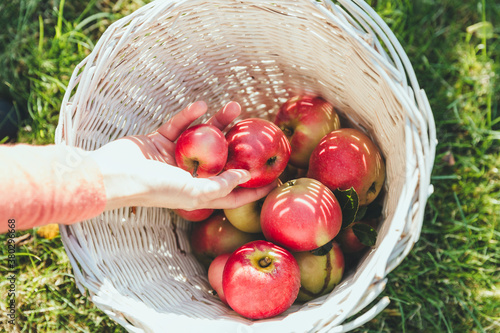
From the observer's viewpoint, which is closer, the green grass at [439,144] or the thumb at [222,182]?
the thumb at [222,182]

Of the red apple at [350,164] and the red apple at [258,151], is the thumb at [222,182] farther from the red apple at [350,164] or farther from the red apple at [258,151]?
the red apple at [350,164]

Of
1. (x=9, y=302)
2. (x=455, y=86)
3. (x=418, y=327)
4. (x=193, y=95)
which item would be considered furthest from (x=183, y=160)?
(x=455, y=86)

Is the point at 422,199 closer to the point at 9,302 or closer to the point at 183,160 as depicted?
the point at 183,160

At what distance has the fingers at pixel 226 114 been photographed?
1.38m

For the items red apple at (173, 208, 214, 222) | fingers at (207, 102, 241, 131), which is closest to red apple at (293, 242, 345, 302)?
red apple at (173, 208, 214, 222)

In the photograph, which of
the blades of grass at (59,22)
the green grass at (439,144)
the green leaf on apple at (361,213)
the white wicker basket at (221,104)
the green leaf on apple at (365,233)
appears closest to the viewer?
the white wicker basket at (221,104)

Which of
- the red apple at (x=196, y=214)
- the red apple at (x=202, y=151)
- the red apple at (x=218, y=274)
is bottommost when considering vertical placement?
the red apple at (x=218, y=274)

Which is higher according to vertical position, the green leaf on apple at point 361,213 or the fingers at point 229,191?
the fingers at point 229,191

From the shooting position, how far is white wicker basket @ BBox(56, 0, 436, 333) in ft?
3.32

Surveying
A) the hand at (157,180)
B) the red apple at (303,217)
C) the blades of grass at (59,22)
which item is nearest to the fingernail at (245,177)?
the hand at (157,180)

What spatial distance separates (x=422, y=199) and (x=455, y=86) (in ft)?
3.52

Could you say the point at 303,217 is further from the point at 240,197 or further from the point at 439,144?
the point at 439,144

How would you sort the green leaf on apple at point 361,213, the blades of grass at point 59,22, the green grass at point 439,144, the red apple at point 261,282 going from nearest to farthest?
the red apple at point 261,282, the green leaf on apple at point 361,213, the green grass at point 439,144, the blades of grass at point 59,22

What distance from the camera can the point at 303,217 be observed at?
1202 mm
